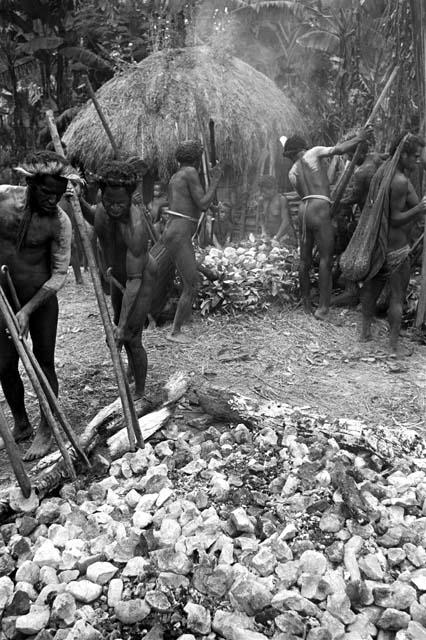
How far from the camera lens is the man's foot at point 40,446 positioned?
3.43 metres

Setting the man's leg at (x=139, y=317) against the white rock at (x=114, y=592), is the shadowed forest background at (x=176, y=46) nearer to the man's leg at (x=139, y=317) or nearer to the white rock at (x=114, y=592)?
the man's leg at (x=139, y=317)

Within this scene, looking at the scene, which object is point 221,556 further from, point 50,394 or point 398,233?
point 398,233

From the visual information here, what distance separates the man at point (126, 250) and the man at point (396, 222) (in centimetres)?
240

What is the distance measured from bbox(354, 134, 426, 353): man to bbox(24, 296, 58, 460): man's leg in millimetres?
3088

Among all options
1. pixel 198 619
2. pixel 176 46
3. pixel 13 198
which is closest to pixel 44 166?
pixel 13 198

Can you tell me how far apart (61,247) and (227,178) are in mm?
7246

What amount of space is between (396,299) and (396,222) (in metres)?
0.73

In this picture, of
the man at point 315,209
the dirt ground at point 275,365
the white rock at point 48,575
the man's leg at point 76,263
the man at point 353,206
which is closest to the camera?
the white rock at point 48,575

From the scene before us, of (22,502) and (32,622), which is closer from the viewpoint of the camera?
(32,622)

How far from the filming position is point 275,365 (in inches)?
200

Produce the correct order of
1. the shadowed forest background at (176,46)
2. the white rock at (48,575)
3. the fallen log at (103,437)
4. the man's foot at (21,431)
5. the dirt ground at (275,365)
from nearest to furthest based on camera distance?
the white rock at (48,575), the fallen log at (103,437), the man's foot at (21,431), the dirt ground at (275,365), the shadowed forest background at (176,46)

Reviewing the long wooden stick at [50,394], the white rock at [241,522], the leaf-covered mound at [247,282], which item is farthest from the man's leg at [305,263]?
the white rock at [241,522]

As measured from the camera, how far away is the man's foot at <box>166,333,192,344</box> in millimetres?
5715

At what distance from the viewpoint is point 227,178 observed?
33.2 feet
